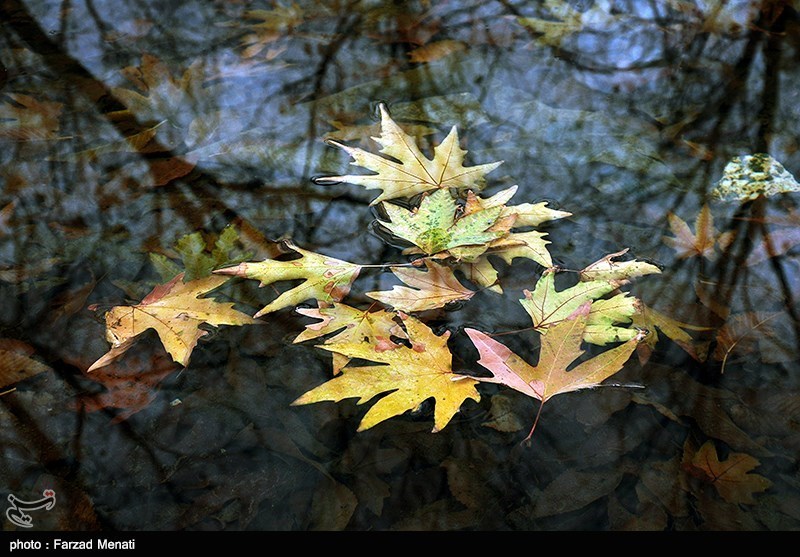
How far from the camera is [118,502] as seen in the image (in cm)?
103

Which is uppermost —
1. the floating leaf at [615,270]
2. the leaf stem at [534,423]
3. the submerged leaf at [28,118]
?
the submerged leaf at [28,118]

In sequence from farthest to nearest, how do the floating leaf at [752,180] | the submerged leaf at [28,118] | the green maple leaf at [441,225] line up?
the submerged leaf at [28,118] → the floating leaf at [752,180] → the green maple leaf at [441,225]

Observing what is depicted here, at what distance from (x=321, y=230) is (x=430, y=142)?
1.50 feet

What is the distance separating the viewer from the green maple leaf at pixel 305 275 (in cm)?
133

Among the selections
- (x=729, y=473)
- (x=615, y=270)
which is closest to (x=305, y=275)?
(x=615, y=270)

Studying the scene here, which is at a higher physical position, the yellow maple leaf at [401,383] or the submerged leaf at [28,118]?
the submerged leaf at [28,118]

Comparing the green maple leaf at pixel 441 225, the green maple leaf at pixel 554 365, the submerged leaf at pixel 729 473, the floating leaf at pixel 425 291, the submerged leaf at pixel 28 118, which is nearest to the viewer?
the submerged leaf at pixel 729 473

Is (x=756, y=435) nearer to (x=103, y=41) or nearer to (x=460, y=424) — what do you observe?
(x=460, y=424)

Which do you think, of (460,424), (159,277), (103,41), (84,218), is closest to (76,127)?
(84,218)

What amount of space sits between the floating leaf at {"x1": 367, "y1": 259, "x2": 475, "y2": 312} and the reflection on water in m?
0.05

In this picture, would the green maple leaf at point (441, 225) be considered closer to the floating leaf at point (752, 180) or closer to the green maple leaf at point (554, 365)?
the green maple leaf at point (554, 365)

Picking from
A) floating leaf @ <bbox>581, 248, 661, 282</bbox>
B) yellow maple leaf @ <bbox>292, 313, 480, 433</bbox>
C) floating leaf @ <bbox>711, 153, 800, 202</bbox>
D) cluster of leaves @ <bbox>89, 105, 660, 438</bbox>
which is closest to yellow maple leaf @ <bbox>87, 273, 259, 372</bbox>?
cluster of leaves @ <bbox>89, 105, 660, 438</bbox>

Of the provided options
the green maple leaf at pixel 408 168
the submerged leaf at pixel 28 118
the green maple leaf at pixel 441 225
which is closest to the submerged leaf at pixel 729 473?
the green maple leaf at pixel 441 225

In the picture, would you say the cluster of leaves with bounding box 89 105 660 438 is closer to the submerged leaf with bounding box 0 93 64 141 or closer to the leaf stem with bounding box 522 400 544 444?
the leaf stem with bounding box 522 400 544 444
